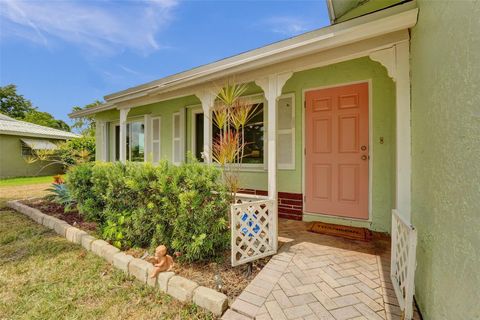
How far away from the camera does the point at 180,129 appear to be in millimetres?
6133

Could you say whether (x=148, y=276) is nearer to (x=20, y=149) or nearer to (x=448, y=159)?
(x=448, y=159)

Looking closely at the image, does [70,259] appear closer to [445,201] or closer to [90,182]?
[90,182]

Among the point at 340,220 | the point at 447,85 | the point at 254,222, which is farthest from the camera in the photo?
the point at 340,220

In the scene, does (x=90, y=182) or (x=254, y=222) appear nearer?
(x=254, y=222)

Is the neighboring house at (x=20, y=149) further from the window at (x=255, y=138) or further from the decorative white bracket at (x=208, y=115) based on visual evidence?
the decorative white bracket at (x=208, y=115)

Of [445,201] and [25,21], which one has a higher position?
[25,21]

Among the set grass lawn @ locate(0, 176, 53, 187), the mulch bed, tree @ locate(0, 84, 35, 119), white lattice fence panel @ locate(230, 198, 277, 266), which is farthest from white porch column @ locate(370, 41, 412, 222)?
tree @ locate(0, 84, 35, 119)

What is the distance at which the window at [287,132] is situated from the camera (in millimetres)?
4449

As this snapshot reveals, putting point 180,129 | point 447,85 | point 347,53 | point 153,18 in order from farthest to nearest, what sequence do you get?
1. point 153,18
2. point 180,129
3. point 347,53
4. point 447,85

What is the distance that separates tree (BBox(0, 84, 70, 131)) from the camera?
93.1 feet

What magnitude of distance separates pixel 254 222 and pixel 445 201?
6.13 ft

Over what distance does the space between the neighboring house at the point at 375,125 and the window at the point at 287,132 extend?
2 centimetres

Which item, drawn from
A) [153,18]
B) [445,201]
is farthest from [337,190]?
[153,18]

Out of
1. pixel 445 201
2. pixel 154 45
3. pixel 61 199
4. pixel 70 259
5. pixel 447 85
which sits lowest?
pixel 70 259
